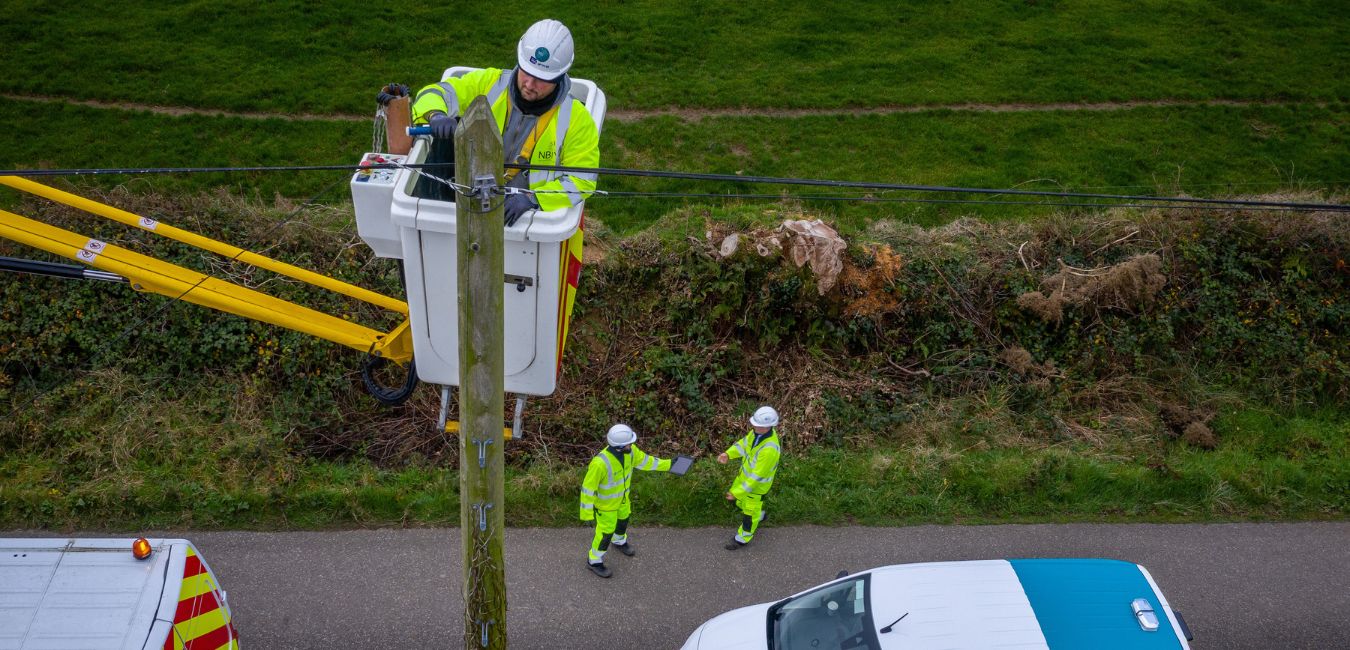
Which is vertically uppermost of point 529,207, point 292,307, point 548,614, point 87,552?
point 529,207

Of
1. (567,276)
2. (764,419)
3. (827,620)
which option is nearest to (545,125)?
(567,276)

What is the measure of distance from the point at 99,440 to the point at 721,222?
5909 mm

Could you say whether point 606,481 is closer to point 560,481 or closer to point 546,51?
point 560,481

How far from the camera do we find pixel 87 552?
462cm

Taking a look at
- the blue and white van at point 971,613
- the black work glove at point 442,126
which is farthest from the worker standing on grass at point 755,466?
the black work glove at point 442,126

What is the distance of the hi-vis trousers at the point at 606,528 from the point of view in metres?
6.13

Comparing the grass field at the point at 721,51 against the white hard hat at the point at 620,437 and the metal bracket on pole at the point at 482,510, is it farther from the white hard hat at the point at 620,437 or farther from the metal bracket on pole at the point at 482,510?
the metal bracket on pole at the point at 482,510

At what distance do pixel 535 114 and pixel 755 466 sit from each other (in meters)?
2.90

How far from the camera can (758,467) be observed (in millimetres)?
6309

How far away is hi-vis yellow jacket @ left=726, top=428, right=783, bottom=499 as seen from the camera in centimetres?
631

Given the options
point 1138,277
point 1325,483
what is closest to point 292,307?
point 1138,277

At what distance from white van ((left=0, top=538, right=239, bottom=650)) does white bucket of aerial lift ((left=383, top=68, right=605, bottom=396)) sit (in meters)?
1.66

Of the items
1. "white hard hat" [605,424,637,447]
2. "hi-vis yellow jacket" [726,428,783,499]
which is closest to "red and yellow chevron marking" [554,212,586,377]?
"white hard hat" [605,424,637,447]

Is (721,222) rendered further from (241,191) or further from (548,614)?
(241,191)
